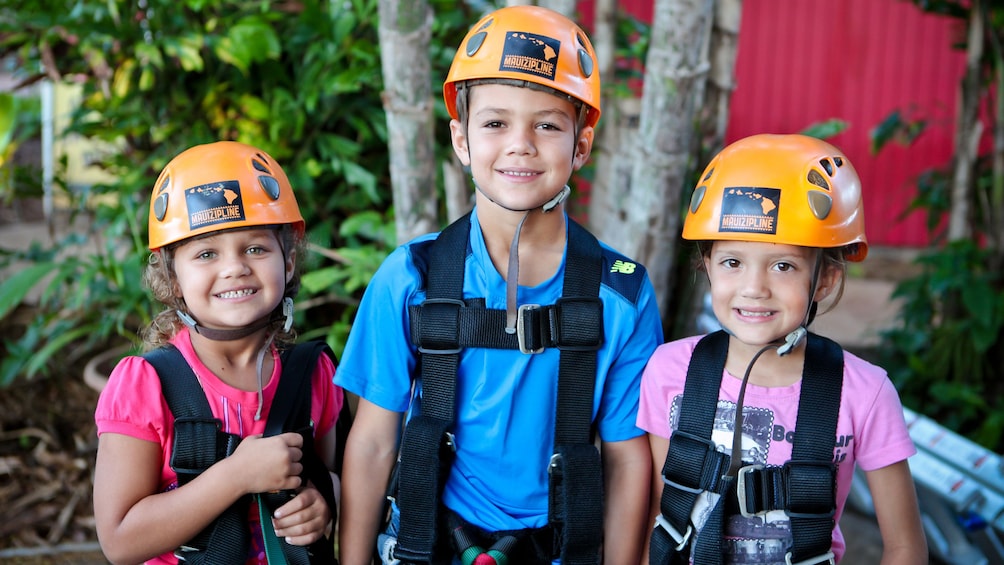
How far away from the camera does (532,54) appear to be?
2221 millimetres

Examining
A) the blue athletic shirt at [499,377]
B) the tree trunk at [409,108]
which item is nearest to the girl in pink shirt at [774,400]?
the blue athletic shirt at [499,377]

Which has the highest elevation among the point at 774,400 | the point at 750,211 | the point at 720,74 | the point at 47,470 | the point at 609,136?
the point at 720,74

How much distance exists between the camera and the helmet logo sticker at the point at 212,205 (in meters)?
2.29

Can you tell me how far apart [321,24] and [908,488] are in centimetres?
345

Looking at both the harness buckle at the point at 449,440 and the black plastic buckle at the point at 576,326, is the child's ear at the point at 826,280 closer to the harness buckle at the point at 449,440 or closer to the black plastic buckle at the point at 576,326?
the black plastic buckle at the point at 576,326

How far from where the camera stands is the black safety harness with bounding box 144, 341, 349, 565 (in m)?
2.21

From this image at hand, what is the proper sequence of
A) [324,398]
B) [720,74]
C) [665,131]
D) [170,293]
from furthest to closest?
1. [720,74]
2. [665,131]
3. [324,398]
4. [170,293]

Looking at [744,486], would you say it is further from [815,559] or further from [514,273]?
[514,273]

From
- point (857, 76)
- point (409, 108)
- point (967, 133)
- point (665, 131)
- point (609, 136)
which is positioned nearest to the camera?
point (409, 108)

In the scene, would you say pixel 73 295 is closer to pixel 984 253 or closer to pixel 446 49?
pixel 446 49

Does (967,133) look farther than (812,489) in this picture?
Yes

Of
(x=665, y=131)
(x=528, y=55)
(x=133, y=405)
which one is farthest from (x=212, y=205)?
(x=665, y=131)

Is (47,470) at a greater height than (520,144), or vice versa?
(520,144)

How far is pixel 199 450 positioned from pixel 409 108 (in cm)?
170
